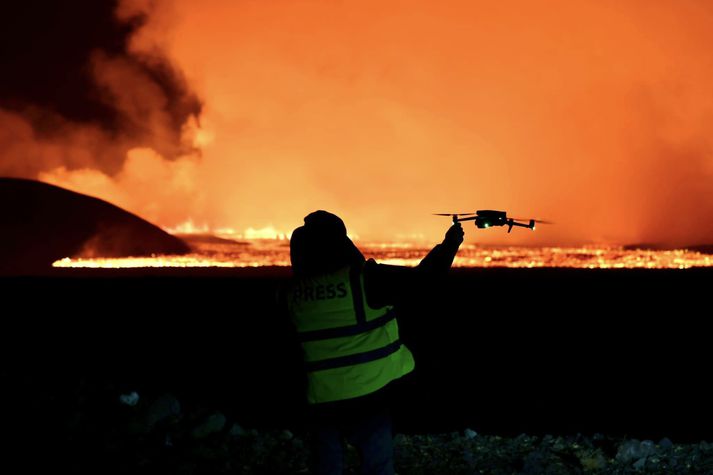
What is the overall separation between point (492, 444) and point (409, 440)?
121 cm

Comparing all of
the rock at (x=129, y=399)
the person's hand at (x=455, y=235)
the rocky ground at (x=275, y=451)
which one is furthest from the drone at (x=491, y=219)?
the rock at (x=129, y=399)

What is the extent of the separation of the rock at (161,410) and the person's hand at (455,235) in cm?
686

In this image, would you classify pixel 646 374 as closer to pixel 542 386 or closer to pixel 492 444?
pixel 542 386

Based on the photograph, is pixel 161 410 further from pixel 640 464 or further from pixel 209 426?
pixel 640 464

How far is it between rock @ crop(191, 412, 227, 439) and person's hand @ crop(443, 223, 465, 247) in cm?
616

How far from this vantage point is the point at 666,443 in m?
9.00

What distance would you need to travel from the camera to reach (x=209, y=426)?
9.58 metres

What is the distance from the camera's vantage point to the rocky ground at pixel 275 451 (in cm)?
831

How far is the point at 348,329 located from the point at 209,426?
19.6ft

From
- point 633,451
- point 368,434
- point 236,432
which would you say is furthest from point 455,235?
point 236,432

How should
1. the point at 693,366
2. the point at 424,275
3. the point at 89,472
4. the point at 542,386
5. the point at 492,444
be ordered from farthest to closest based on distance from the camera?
the point at 693,366 → the point at 542,386 → the point at 492,444 → the point at 89,472 → the point at 424,275

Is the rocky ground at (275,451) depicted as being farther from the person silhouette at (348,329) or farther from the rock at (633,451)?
the person silhouette at (348,329)

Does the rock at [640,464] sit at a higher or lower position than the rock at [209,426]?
lower

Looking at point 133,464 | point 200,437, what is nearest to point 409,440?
point 200,437
